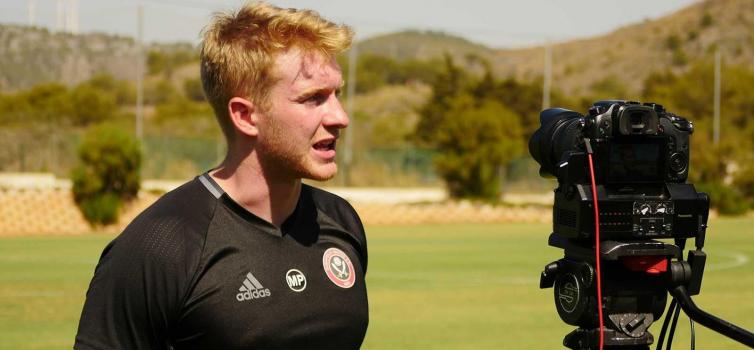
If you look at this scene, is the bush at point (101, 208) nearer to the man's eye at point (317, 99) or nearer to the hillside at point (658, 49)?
the man's eye at point (317, 99)

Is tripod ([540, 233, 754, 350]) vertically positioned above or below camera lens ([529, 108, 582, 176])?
below

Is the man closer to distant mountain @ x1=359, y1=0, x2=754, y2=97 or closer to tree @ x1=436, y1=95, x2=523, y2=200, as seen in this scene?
tree @ x1=436, y1=95, x2=523, y2=200

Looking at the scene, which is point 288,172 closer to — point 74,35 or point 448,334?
point 448,334

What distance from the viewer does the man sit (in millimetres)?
3330

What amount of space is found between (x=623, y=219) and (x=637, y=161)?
0.77 ft

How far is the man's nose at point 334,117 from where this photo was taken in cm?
354

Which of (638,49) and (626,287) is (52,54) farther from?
(638,49)

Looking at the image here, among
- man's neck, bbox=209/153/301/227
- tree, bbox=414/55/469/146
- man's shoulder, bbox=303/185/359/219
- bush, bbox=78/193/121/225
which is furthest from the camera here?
tree, bbox=414/55/469/146

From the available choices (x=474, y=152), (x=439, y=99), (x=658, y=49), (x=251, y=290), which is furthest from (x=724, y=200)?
(x=658, y=49)

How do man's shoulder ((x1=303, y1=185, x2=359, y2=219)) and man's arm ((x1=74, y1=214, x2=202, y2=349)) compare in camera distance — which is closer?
man's arm ((x1=74, y1=214, x2=202, y2=349))

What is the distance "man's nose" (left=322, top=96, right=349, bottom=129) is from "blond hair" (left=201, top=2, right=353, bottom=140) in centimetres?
17

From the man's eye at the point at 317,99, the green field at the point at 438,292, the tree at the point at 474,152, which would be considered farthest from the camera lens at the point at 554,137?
the tree at the point at 474,152

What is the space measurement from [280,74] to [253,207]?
1.51 feet

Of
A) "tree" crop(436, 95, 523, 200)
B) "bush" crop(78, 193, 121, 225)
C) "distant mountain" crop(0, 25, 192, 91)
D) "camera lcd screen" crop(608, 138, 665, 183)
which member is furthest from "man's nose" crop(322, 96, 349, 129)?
"distant mountain" crop(0, 25, 192, 91)
